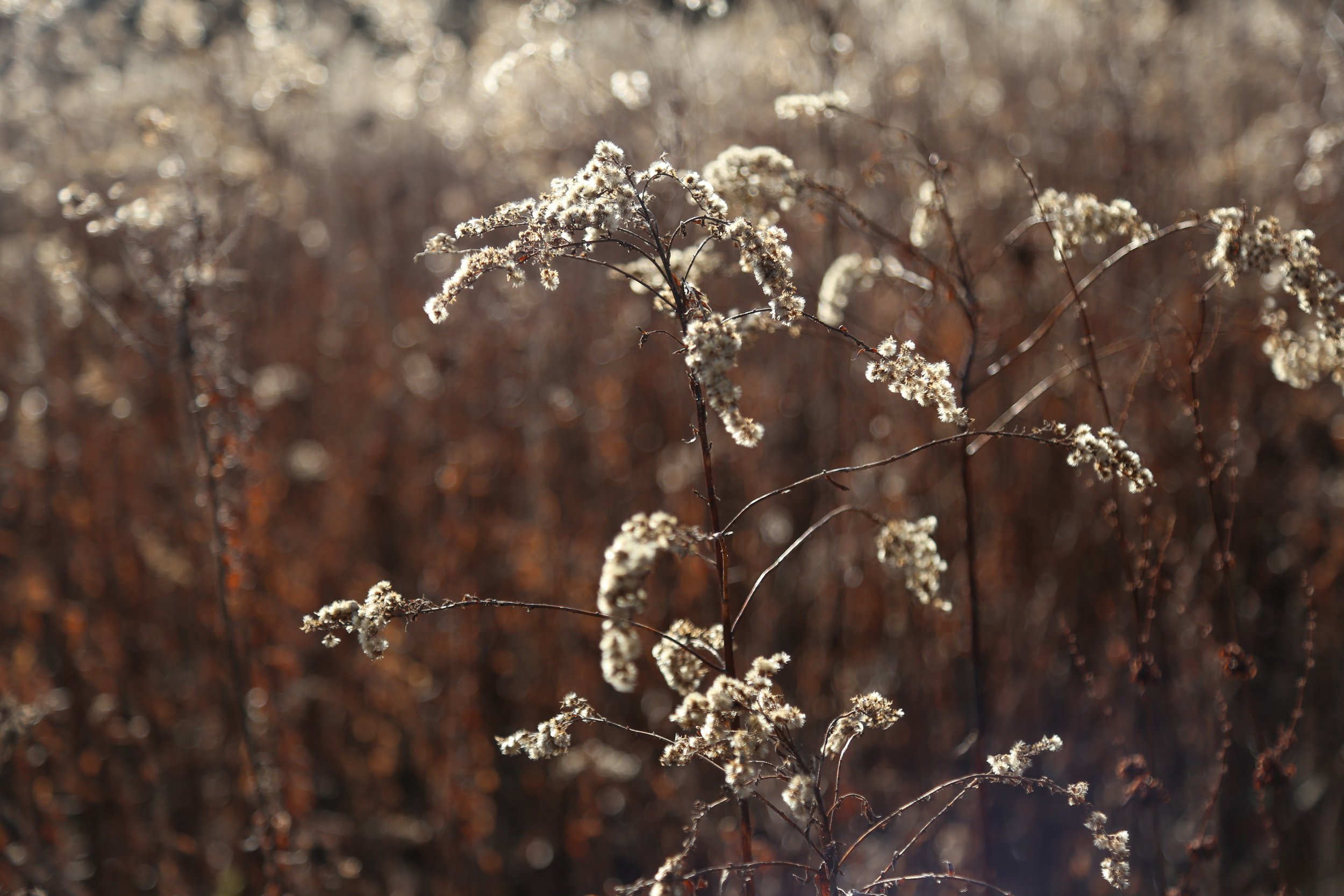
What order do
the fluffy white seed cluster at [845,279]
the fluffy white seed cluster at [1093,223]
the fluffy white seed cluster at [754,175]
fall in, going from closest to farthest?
the fluffy white seed cluster at [1093,223], the fluffy white seed cluster at [754,175], the fluffy white seed cluster at [845,279]

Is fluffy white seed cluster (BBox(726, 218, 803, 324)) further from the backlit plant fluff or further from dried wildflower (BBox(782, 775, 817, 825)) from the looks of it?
dried wildflower (BBox(782, 775, 817, 825))

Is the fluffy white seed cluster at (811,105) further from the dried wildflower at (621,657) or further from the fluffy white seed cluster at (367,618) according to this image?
the fluffy white seed cluster at (367,618)

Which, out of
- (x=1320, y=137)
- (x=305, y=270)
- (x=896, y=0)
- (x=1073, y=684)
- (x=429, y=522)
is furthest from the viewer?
(x=305, y=270)

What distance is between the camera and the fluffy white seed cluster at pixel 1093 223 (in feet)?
5.55

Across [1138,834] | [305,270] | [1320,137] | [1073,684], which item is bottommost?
[1138,834]

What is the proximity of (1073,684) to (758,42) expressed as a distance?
416 cm

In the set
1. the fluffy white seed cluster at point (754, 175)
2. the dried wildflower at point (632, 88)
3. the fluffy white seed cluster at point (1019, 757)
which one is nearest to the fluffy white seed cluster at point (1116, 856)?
the fluffy white seed cluster at point (1019, 757)

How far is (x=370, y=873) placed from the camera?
11.4 ft

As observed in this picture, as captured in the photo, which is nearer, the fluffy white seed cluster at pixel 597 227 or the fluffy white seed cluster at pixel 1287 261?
the fluffy white seed cluster at pixel 597 227

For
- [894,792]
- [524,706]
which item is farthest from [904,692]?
[524,706]

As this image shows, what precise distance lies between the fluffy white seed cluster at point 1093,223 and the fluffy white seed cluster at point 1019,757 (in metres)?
0.83

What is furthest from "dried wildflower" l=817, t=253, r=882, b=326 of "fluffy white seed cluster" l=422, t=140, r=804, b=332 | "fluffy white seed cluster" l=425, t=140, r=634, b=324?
"fluffy white seed cluster" l=425, t=140, r=634, b=324

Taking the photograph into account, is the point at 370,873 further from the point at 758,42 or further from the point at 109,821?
the point at 758,42

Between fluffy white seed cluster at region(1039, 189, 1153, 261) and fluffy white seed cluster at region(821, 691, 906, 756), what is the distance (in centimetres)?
85
